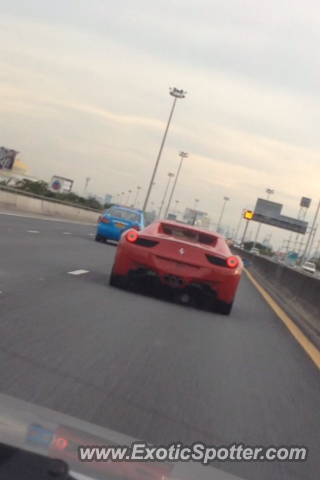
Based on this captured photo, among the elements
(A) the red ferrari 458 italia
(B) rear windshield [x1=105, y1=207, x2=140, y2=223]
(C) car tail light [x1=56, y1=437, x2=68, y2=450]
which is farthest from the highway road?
(B) rear windshield [x1=105, y1=207, x2=140, y2=223]

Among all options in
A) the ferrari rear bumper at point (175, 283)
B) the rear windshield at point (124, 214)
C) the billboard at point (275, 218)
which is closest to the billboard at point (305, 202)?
the billboard at point (275, 218)

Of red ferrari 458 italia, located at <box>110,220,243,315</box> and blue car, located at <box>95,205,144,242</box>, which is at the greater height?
red ferrari 458 italia, located at <box>110,220,243,315</box>

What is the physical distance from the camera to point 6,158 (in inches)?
1793

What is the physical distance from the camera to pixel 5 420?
3527mm

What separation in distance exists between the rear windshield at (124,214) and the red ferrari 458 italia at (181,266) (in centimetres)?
1849

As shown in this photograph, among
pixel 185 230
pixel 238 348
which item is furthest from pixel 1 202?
pixel 238 348

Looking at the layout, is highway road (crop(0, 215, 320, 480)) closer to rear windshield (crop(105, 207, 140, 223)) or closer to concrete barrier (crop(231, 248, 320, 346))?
concrete barrier (crop(231, 248, 320, 346))

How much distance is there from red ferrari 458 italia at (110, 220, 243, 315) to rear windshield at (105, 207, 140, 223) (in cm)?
1849

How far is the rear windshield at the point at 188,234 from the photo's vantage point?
14.4 m

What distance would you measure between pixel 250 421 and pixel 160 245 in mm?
7077

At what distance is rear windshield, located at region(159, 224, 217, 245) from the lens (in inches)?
566

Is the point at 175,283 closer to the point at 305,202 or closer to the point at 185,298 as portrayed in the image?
the point at 185,298

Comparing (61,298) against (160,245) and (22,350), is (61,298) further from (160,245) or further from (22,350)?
(22,350)

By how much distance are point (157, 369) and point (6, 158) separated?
3876 cm
